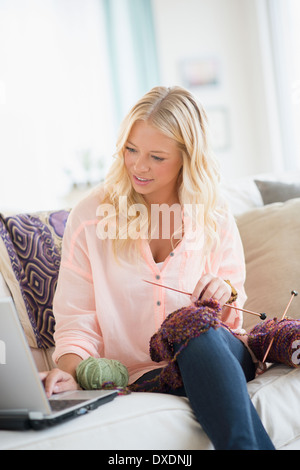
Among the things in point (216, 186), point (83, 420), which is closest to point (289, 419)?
point (83, 420)

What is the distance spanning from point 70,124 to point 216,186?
2772 mm

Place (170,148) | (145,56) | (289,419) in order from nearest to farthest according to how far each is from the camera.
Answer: (289,419), (170,148), (145,56)

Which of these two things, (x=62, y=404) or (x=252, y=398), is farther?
(x=252, y=398)

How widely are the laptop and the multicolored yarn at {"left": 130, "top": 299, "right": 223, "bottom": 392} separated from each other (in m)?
0.20

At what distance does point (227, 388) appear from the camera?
0.98 m

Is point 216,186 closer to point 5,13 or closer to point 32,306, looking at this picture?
point 32,306

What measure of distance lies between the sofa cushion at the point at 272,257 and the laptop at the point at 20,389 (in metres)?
0.79

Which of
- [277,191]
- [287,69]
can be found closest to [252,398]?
[277,191]

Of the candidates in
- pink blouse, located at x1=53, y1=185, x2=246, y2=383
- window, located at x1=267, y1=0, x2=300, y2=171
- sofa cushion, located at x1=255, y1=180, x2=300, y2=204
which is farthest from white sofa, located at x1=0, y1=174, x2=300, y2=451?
window, located at x1=267, y1=0, x2=300, y2=171

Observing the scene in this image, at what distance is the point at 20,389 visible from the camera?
96cm

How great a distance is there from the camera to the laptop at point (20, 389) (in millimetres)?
927

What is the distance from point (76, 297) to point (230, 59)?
3.32 m
